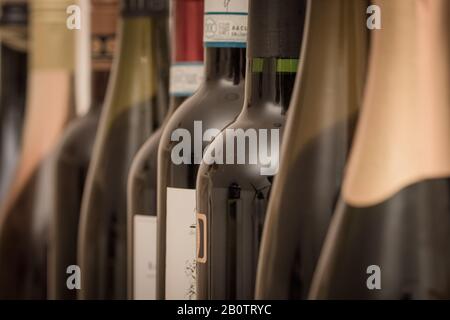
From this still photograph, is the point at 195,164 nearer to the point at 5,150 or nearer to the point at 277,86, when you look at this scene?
the point at 277,86

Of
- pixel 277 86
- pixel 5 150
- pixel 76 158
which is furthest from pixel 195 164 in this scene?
pixel 5 150

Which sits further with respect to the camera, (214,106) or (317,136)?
(214,106)

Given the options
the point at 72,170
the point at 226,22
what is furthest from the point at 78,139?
the point at 226,22

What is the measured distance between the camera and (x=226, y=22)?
1.76 ft

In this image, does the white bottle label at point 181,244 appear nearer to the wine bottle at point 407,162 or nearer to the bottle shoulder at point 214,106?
the bottle shoulder at point 214,106

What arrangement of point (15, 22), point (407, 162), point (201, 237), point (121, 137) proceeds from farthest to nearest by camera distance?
point (15, 22), point (121, 137), point (201, 237), point (407, 162)

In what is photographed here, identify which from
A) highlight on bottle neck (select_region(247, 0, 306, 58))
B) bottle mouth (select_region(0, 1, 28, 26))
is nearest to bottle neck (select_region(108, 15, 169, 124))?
bottle mouth (select_region(0, 1, 28, 26))

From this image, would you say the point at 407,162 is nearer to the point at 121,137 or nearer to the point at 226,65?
the point at 226,65

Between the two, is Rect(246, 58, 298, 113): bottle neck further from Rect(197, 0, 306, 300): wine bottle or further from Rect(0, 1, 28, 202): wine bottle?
Rect(0, 1, 28, 202): wine bottle

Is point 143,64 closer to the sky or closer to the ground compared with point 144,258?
closer to the sky

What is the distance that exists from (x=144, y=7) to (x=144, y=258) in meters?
0.18

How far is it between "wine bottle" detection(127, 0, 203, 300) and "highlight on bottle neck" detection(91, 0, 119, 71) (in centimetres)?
9

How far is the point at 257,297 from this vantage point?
463 mm

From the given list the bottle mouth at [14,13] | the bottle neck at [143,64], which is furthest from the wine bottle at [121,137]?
the bottle mouth at [14,13]
